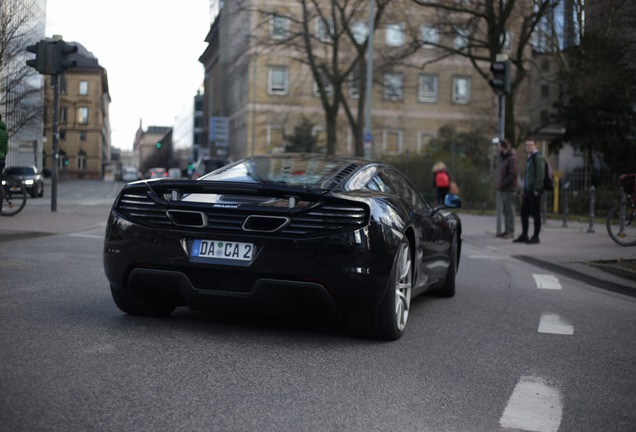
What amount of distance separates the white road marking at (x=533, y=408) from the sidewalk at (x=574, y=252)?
4924 mm

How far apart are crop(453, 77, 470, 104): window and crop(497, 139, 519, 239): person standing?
2103 inches

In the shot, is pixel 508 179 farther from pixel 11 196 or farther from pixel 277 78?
pixel 277 78

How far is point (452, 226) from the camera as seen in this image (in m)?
8.32

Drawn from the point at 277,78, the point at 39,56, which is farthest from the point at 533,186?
the point at 277,78

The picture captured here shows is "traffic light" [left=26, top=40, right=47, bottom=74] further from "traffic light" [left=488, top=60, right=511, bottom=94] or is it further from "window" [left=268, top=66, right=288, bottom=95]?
"window" [left=268, top=66, right=288, bottom=95]

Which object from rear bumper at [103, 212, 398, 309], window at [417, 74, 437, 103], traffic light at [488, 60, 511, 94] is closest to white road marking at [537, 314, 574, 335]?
rear bumper at [103, 212, 398, 309]

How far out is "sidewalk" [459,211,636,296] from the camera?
33.3ft

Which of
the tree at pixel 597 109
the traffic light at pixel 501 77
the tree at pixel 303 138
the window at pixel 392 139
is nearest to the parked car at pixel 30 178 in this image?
the tree at pixel 597 109

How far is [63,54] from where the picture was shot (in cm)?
1836

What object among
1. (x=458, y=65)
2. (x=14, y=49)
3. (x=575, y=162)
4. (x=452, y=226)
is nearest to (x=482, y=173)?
(x=575, y=162)

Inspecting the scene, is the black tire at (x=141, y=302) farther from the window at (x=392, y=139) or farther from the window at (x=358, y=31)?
the window at (x=392, y=139)

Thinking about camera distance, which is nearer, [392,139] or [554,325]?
[554,325]

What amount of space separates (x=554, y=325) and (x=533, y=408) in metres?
2.74

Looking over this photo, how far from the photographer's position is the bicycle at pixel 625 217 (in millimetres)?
13547
